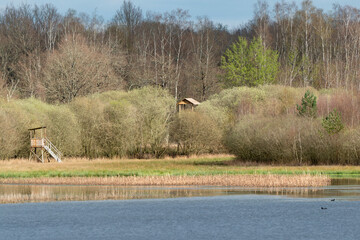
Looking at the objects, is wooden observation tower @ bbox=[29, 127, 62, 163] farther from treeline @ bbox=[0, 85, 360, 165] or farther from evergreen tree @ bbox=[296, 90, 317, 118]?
evergreen tree @ bbox=[296, 90, 317, 118]

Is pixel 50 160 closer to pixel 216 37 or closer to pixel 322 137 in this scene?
pixel 322 137

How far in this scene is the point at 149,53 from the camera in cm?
10600

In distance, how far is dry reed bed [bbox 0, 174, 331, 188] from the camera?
46125 millimetres

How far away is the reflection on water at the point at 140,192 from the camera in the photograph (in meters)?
40.8

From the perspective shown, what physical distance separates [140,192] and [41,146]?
29.8 m

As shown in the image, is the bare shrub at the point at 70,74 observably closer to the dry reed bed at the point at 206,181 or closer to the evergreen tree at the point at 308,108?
the evergreen tree at the point at 308,108

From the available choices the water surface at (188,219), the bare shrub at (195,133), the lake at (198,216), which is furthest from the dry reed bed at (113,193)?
the bare shrub at (195,133)

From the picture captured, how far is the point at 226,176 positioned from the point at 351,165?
1657 cm

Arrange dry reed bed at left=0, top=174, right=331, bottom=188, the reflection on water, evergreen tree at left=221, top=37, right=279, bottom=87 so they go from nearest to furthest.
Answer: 1. the reflection on water
2. dry reed bed at left=0, top=174, right=331, bottom=188
3. evergreen tree at left=221, top=37, right=279, bottom=87

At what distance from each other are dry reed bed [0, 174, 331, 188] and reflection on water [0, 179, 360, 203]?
1.08 metres

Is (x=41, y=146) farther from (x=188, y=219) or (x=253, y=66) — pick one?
(x=188, y=219)

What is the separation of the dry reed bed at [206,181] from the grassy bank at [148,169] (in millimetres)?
2119

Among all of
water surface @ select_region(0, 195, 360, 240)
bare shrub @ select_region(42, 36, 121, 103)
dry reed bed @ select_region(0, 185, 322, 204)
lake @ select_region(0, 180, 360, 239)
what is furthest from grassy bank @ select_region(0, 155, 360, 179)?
bare shrub @ select_region(42, 36, 121, 103)

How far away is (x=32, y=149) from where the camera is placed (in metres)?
75.2
